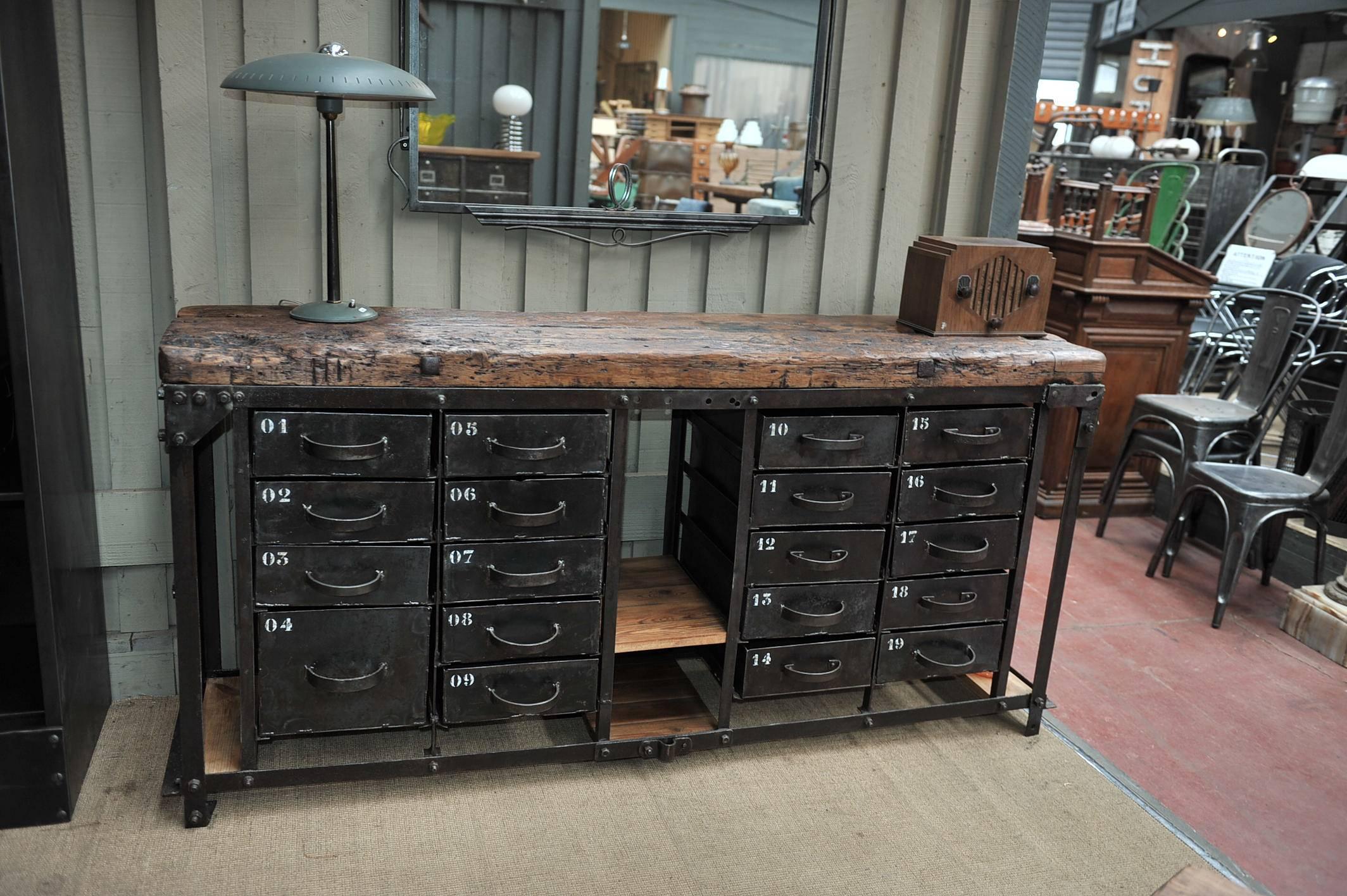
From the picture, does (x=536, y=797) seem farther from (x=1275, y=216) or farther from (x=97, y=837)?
(x=1275, y=216)

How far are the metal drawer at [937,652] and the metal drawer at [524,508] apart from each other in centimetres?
84

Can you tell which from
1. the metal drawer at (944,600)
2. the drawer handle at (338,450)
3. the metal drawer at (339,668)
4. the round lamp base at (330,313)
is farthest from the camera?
the metal drawer at (944,600)

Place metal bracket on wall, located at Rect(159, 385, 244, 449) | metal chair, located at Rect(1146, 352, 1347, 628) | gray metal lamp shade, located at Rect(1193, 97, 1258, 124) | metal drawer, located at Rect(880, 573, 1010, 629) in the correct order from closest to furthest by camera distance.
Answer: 1. metal bracket on wall, located at Rect(159, 385, 244, 449)
2. metal drawer, located at Rect(880, 573, 1010, 629)
3. metal chair, located at Rect(1146, 352, 1347, 628)
4. gray metal lamp shade, located at Rect(1193, 97, 1258, 124)

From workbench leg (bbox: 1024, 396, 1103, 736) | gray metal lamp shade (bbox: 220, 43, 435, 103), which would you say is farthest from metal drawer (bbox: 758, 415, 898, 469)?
gray metal lamp shade (bbox: 220, 43, 435, 103)

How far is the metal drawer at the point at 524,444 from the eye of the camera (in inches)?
88.5

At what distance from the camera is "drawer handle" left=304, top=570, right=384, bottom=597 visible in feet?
7.32

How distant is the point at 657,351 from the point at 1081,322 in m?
2.98

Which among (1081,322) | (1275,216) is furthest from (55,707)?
(1275,216)

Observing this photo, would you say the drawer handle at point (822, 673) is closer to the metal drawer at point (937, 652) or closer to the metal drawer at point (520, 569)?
the metal drawer at point (937, 652)

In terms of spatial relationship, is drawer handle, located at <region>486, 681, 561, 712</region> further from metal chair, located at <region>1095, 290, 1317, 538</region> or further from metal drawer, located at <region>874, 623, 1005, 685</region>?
metal chair, located at <region>1095, 290, 1317, 538</region>

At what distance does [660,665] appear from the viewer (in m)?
2.99

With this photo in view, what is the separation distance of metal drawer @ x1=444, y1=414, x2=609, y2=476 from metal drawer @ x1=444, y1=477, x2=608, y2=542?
0.03m

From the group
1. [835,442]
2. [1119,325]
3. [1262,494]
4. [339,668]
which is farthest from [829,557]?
[1119,325]

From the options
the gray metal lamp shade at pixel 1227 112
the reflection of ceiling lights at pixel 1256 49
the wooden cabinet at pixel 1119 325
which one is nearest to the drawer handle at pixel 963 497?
the wooden cabinet at pixel 1119 325
